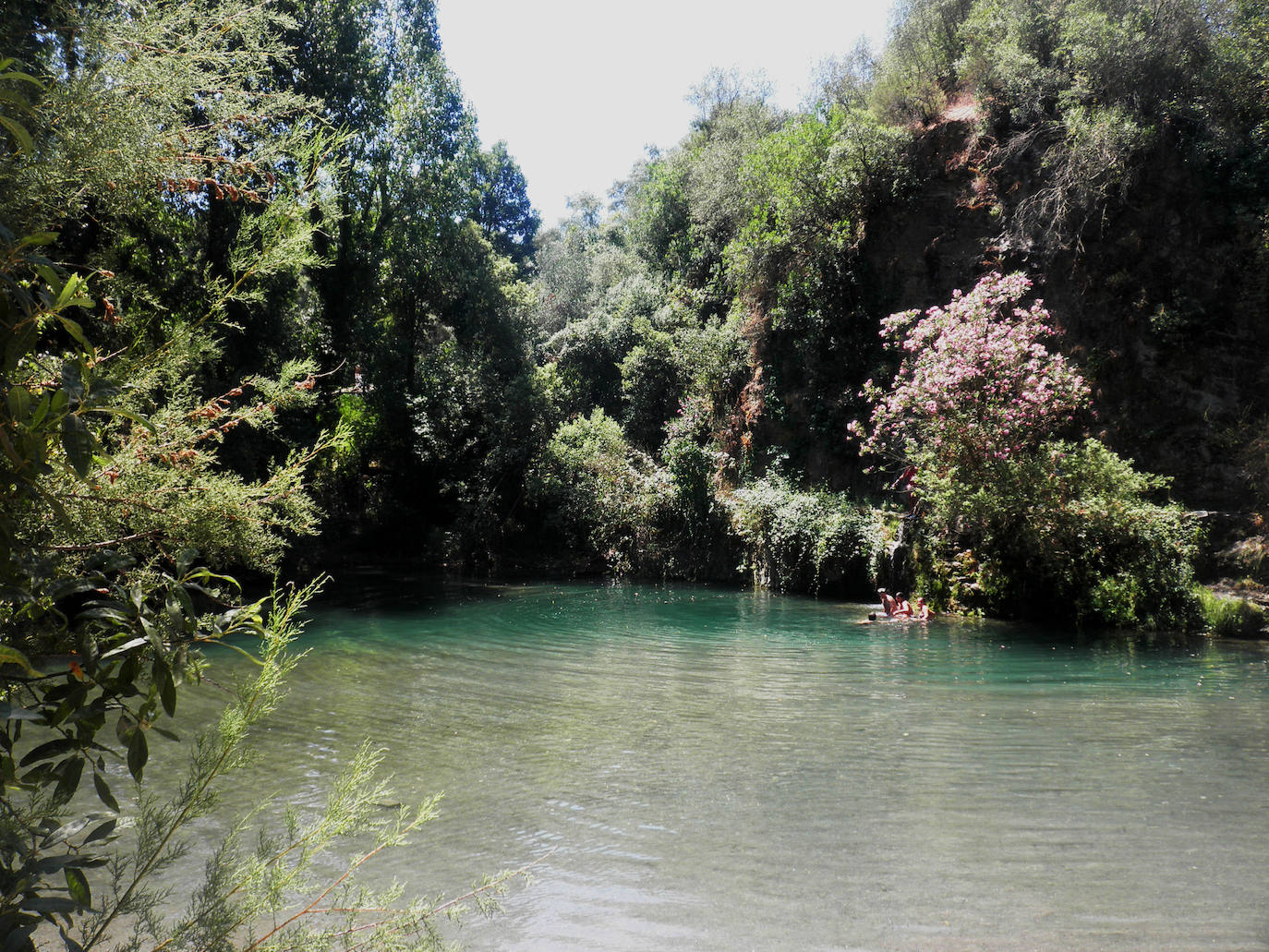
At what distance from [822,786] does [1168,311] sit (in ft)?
45.1

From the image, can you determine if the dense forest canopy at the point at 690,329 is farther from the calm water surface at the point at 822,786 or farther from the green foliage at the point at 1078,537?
the calm water surface at the point at 822,786

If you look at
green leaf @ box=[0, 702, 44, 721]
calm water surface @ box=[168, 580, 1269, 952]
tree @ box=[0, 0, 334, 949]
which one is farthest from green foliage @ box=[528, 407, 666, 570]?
green leaf @ box=[0, 702, 44, 721]

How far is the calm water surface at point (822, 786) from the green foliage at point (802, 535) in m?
6.04

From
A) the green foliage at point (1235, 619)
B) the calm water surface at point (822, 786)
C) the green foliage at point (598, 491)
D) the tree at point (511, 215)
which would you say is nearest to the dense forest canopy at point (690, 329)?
the green foliage at point (598, 491)

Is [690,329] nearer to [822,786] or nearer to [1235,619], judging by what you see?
[1235,619]

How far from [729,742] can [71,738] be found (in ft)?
17.4

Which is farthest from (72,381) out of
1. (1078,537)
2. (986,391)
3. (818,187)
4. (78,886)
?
(818,187)

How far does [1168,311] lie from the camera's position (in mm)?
14922

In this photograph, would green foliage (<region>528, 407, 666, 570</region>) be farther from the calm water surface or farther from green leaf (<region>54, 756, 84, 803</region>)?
green leaf (<region>54, 756, 84, 803</region>)

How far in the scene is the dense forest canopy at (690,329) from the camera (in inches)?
118

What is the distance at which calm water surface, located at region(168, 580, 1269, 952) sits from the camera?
3611 mm

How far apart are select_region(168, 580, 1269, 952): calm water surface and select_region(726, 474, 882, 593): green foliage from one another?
6043mm

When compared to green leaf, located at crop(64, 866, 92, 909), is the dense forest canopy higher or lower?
higher

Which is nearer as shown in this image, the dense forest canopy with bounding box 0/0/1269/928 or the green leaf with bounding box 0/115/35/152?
the green leaf with bounding box 0/115/35/152
